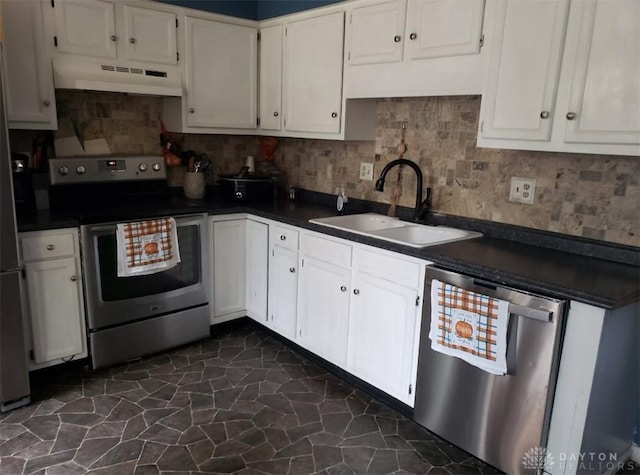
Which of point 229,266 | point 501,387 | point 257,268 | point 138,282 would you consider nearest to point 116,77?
point 138,282

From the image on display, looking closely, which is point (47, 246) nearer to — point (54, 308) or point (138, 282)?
point (54, 308)

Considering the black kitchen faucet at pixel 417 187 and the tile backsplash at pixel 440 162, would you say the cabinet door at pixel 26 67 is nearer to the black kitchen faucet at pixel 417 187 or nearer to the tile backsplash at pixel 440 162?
the tile backsplash at pixel 440 162

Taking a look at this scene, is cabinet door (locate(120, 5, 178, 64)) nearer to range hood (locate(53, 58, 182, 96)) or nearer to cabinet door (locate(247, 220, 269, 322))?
range hood (locate(53, 58, 182, 96))

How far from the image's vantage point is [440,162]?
2.77m

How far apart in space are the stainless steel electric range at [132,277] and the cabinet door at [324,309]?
75 centimetres

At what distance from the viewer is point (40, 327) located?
8.51ft

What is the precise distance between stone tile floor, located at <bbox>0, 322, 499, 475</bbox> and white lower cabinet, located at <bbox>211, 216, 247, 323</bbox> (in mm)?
469

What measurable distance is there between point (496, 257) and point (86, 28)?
2.64 meters

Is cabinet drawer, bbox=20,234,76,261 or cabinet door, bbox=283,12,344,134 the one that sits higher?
cabinet door, bbox=283,12,344,134

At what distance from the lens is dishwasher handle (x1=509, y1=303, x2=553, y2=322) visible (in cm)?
175

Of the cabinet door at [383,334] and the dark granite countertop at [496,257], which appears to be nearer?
the dark granite countertop at [496,257]

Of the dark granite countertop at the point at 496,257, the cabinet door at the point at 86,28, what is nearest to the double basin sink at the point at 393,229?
the dark granite countertop at the point at 496,257

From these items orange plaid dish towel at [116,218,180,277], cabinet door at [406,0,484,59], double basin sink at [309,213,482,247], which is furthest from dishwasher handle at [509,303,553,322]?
orange plaid dish towel at [116,218,180,277]

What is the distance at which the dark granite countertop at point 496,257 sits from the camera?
1.75 m
